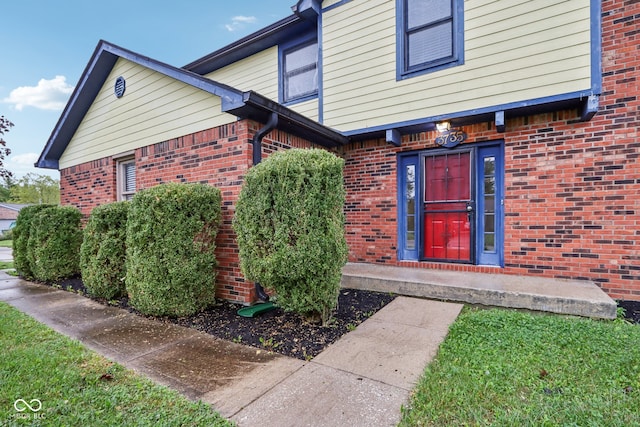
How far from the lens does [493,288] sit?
397cm

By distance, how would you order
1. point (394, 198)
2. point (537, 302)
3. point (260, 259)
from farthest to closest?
1. point (394, 198)
2. point (537, 302)
3. point (260, 259)

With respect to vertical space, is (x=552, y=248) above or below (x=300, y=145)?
below

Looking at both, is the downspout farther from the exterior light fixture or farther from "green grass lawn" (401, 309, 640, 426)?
the exterior light fixture

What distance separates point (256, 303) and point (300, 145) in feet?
8.70

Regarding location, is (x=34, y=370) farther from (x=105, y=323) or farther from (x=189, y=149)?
(x=189, y=149)

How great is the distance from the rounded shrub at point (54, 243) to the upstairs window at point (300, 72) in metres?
5.21

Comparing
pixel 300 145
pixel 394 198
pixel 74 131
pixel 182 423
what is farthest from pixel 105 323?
pixel 74 131

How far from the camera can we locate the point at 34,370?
2465 millimetres

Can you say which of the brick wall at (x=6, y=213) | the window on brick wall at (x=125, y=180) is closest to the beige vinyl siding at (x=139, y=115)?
the window on brick wall at (x=125, y=180)

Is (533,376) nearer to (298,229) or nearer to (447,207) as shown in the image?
(298,229)

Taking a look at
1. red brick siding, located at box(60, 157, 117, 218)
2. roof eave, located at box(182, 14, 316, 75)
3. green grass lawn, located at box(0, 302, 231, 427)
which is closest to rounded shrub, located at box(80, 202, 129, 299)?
green grass lawn, located at box(0, 302, 231, 427)

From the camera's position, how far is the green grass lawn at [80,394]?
187cm

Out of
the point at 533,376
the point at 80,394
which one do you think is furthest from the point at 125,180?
the point at 533,376

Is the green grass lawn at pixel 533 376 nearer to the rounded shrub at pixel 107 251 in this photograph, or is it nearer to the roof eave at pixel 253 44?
the rounded shrub at pixel 107 251
